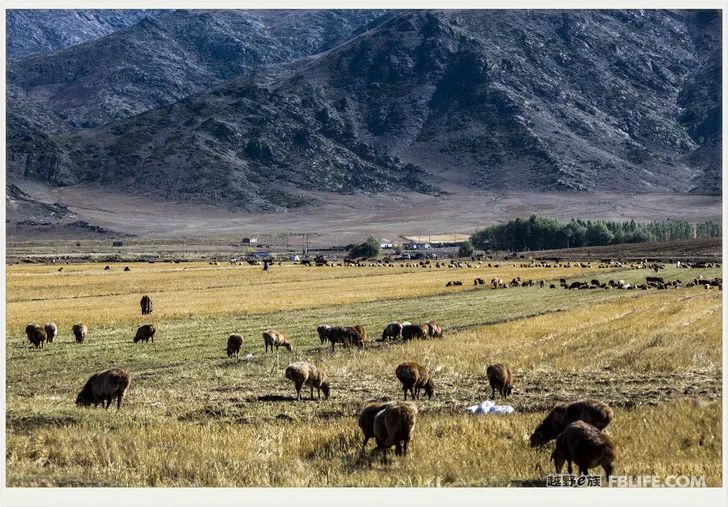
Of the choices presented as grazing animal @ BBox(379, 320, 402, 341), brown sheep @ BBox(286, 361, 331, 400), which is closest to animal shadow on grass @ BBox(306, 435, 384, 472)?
brown sheep @ BBox(286, 361, 331, 400)

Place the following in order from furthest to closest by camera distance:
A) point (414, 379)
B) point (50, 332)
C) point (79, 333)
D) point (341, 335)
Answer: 1. point (50, 332)
2. point (79, 333)
3. point (341, 335)
4. point (414, 379)

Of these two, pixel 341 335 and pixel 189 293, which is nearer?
pixel 341 335

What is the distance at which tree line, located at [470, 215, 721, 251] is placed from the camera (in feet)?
531

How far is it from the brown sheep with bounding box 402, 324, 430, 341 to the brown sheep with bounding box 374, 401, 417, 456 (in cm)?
1610

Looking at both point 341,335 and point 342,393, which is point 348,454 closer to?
point 342,393

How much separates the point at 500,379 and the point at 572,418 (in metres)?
4.59

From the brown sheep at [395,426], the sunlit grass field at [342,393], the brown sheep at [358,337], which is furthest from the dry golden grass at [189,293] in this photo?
the brown sheep at [395,426]

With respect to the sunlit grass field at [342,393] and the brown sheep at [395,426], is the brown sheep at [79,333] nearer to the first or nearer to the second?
the sunlit grass field at [342,393]

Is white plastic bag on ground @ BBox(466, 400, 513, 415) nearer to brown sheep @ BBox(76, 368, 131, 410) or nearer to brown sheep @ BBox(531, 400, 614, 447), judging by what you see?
brown sheep @ BBox(531, 400, 614, 447)

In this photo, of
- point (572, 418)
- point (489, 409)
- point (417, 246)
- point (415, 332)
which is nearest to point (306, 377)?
point (489, 409)

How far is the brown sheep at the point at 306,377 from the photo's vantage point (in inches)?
706

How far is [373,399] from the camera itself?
17422 millimetres

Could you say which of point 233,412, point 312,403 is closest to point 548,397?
point 312,403

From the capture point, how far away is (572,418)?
1264cm
